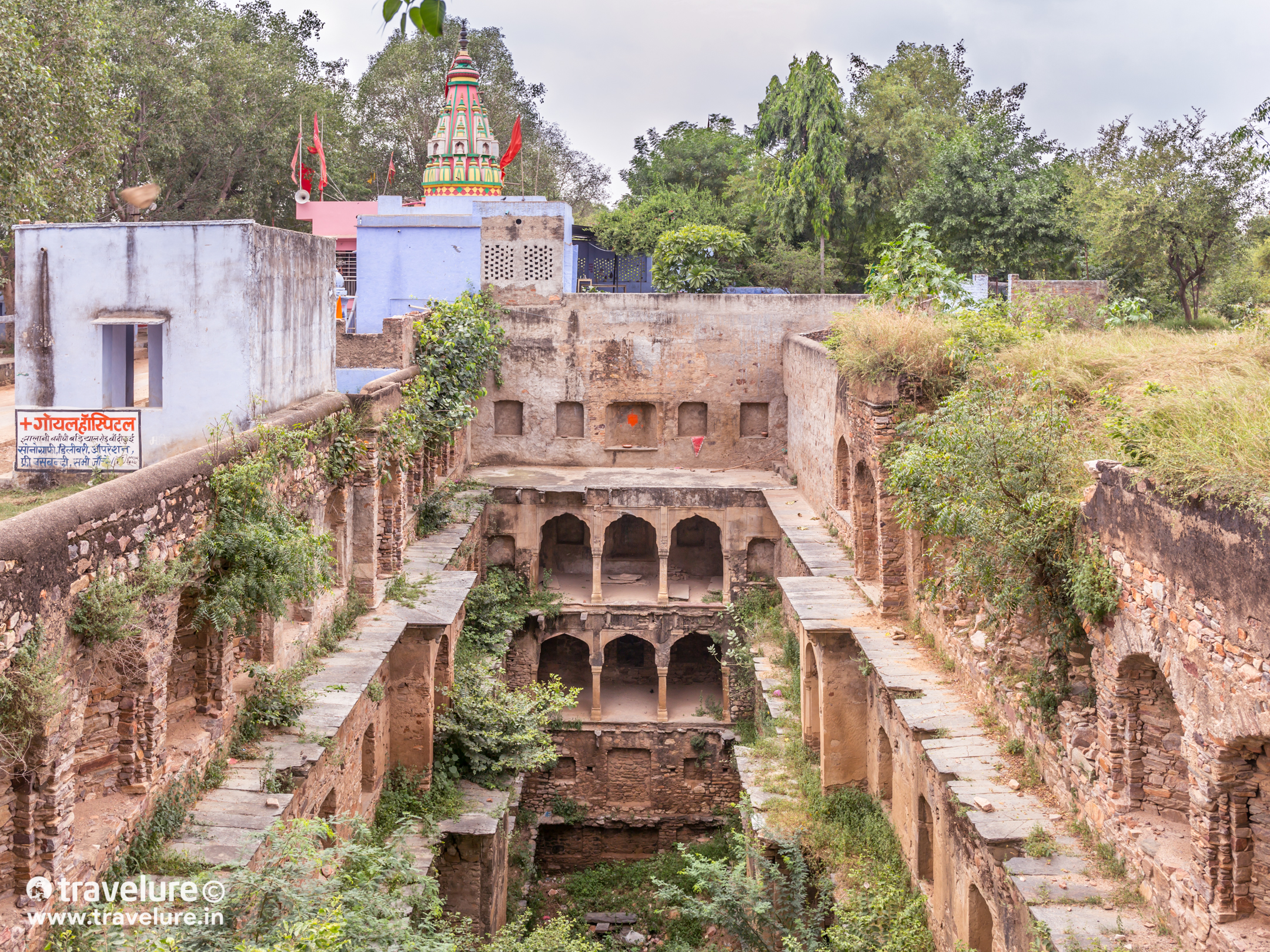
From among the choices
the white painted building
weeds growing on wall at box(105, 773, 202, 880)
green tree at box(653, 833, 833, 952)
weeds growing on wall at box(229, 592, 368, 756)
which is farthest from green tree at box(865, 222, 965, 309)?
weeds growing on wall at box(105, 773, 202, 880)

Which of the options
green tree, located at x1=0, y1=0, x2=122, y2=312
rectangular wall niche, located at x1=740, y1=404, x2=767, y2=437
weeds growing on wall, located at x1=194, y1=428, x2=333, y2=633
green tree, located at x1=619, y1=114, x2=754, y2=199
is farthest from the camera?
green tree, located at x1=619, y1=114, x2=754, y2=199

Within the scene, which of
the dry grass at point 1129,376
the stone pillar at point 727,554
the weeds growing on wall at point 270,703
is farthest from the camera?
the stone pillar at point 727,554

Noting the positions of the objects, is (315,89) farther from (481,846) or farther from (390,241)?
(481,846)

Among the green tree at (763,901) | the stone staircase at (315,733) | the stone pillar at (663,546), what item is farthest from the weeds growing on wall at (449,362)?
the green tree at (763,901)

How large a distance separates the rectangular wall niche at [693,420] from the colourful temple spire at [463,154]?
6802mm

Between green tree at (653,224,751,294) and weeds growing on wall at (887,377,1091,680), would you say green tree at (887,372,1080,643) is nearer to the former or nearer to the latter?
weeds growing on wall at (887,377,1091,680)

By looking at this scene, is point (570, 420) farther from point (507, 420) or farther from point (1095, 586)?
point (1095, 586)

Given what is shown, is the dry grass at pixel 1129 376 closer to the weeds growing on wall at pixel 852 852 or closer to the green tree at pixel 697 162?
the weeds growing on wall at pixel 852 852

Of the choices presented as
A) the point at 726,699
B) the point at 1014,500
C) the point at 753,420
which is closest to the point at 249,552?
the point at 1014,500

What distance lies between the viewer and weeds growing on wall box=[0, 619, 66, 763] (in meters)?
6.71

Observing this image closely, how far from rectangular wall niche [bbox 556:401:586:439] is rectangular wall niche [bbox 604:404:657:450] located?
579mm

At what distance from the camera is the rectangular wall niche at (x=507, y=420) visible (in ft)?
83.3

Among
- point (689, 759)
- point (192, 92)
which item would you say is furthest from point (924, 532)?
point (192, 92)

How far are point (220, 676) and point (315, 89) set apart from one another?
89.5ft
